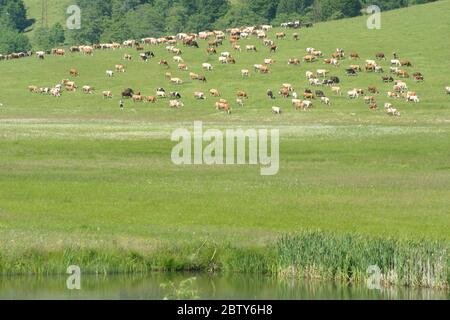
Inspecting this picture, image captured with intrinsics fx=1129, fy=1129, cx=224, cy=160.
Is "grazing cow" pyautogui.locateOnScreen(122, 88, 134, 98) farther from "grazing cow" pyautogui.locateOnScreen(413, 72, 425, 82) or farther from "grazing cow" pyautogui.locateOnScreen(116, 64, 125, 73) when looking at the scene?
"grazing cow" pyautogui.locateOnScreen(413, 72, 425, 82)

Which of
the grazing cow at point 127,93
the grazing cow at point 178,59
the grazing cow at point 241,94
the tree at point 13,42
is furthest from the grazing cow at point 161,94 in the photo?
the tree at point 13,42

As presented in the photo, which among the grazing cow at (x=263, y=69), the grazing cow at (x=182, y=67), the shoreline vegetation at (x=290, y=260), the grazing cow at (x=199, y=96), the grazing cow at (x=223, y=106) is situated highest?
the grazing cow at (x=182, y=67)

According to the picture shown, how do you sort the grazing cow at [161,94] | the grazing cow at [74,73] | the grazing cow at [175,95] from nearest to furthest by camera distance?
the grazing cow at [175,95] → the grazing cow at [161,94] → the grazing cow at [74,73]

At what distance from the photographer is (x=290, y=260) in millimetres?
31594

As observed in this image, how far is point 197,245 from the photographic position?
3303 centimetres

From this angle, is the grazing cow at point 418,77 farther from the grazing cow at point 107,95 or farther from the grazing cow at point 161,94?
the grazing cow at point 107,95

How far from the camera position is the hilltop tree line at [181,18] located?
164400 mm

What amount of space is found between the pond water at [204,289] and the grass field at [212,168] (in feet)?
5.54

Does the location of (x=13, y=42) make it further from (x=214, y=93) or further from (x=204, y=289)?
(x=204, y=289)

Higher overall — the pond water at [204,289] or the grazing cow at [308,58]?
the grazing cow at [308,58]

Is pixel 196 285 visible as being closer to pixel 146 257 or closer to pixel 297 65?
pixel 146 257
